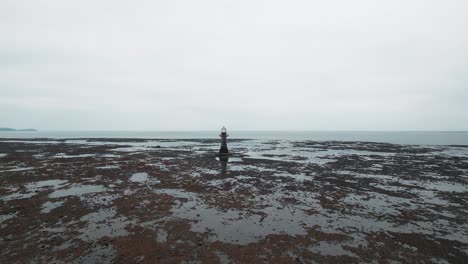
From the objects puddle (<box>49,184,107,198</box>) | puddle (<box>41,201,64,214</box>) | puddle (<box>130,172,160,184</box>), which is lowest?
puddle (<box>41,201,64,214</box>)

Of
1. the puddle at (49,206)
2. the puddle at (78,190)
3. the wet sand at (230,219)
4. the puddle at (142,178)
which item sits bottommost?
the wet sand at (230,219)

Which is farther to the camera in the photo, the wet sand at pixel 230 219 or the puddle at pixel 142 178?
the puddle at pixel 142 178

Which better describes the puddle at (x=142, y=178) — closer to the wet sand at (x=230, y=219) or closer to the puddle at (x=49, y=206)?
the wet sand at (x=230, y=219)

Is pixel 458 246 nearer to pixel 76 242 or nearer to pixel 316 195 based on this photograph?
pixel 316 195

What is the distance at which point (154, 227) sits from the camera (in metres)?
11.9

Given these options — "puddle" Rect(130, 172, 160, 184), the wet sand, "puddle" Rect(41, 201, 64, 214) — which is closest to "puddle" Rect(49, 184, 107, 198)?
the wet sand

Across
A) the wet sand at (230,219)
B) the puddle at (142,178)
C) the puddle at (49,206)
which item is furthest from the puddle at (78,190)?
the puddle at (142,178)

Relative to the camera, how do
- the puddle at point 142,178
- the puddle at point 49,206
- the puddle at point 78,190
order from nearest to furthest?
the puddle at point 49,206 → the puddle at point 78,190 → the puddle at point 142,178

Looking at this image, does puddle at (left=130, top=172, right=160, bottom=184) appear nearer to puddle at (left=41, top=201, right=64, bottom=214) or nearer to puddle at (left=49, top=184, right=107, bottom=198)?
puddle at (left=49, top=184, right=107, bottom=198)

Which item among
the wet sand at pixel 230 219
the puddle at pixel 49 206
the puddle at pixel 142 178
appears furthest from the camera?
the puddle at pixel 142 178

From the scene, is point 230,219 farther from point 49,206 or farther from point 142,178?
point 142,178

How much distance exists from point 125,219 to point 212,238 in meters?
4.88

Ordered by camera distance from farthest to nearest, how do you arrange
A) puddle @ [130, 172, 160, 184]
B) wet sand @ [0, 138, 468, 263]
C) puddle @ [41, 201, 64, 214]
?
puddle @ [130, 172, 160, 184] → puddle @ [41, 201, 64, 214] → wet sand @ [0, 138, 468, 263]

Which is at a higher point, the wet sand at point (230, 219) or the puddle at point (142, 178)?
the puddle at point (142, 178)
